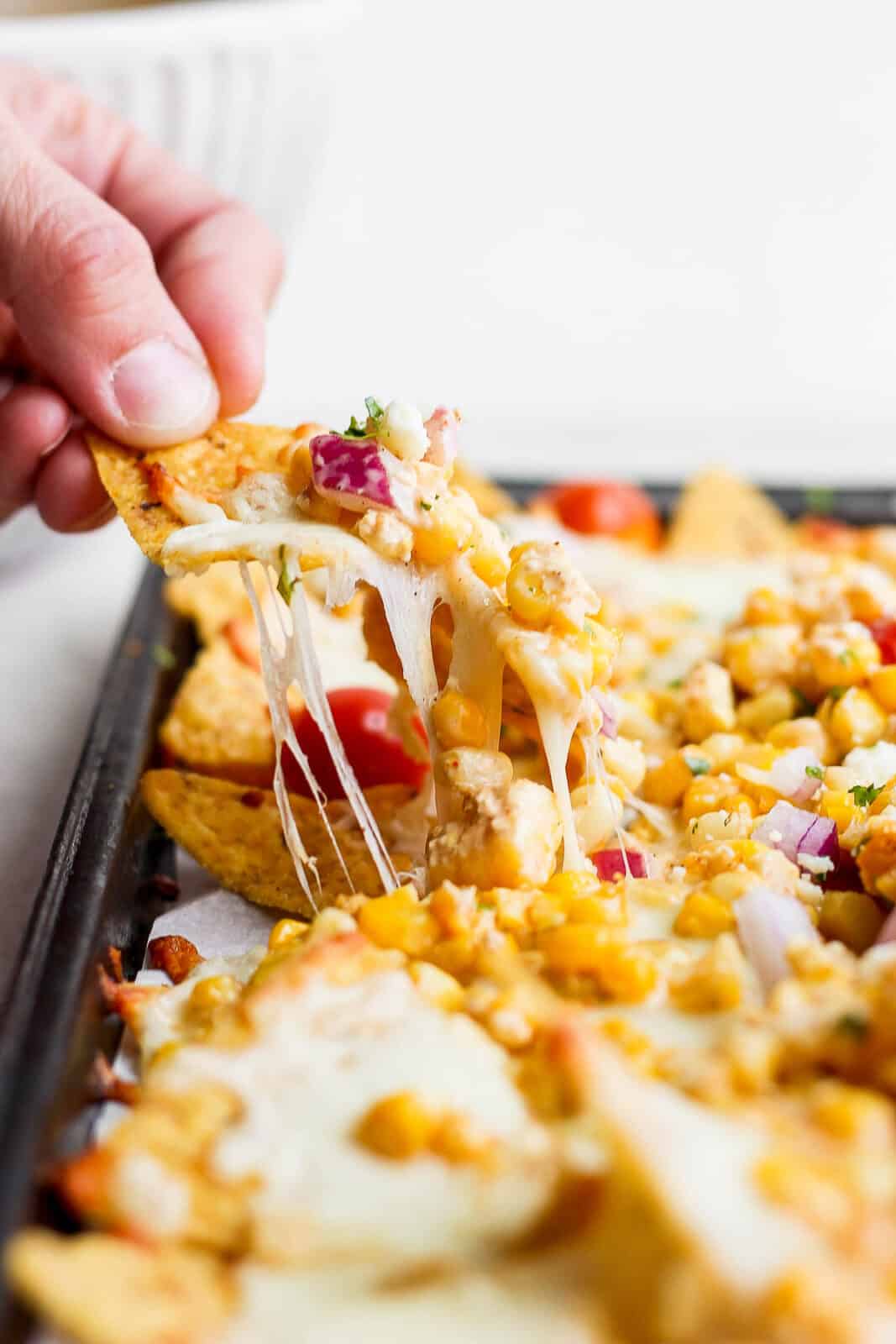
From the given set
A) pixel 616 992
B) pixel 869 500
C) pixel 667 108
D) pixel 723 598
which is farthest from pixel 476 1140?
pixel 667 108

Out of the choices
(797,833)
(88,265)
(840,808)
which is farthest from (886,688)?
(88,265)

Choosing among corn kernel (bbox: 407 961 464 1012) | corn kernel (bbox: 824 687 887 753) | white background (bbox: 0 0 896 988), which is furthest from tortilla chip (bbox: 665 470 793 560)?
corn kernel (bbox: 407 961 464 1012)

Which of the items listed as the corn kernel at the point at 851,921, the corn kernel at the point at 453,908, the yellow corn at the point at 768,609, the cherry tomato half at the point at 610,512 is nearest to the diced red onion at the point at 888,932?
the corn kernel at the point at 851,921

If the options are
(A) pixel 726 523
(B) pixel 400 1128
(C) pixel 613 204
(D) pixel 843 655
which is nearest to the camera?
(B) pixel 400 1128

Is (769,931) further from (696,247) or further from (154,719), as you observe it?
(696,247)

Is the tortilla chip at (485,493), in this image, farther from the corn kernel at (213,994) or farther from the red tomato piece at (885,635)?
the corn kernel at (213,994)

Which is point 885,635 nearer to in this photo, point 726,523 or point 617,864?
point 617,864
